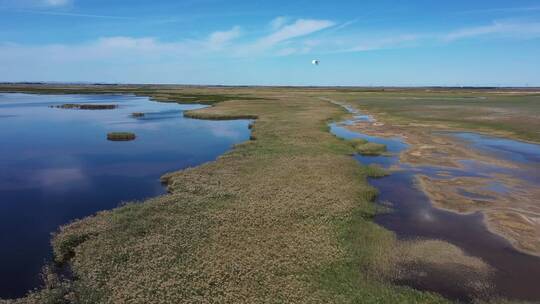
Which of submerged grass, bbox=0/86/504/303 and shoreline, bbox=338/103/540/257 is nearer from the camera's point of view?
submerged grass, bbox=0/86/504/303

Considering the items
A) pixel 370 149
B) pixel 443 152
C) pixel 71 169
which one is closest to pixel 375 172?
pixel 370 149

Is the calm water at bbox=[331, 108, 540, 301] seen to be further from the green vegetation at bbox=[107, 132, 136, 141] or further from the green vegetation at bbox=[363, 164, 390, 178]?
the green vegetation at bbox=[107, 132, 136, 141]

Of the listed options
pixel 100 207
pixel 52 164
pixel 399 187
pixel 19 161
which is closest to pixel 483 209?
pixel 399 187

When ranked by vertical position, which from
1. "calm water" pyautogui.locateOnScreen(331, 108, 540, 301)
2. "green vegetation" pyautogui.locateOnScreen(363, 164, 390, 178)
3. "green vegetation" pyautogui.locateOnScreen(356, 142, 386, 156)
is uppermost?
"green vegetation" pyautogui.locateOnScreen(356, 142, 386, 156)

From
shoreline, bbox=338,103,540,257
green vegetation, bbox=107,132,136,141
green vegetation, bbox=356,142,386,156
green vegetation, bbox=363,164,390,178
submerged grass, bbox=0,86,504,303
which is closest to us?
submerged grass, bbox=0,86,504,303

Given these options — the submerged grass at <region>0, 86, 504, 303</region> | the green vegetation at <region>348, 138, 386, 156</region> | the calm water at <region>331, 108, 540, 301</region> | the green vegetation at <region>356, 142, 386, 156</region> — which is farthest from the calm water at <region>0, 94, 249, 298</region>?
the calm water at <region>331, 108, 540, 301</region>

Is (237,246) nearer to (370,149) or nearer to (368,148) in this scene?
(370,149)

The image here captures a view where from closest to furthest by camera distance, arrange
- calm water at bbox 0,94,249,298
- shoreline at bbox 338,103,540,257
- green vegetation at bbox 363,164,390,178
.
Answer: calm water at bbox 0,94,249,298 → shoreline at bbox 338,103,540,257 → green vegetation at bbox 363,164,390,178
